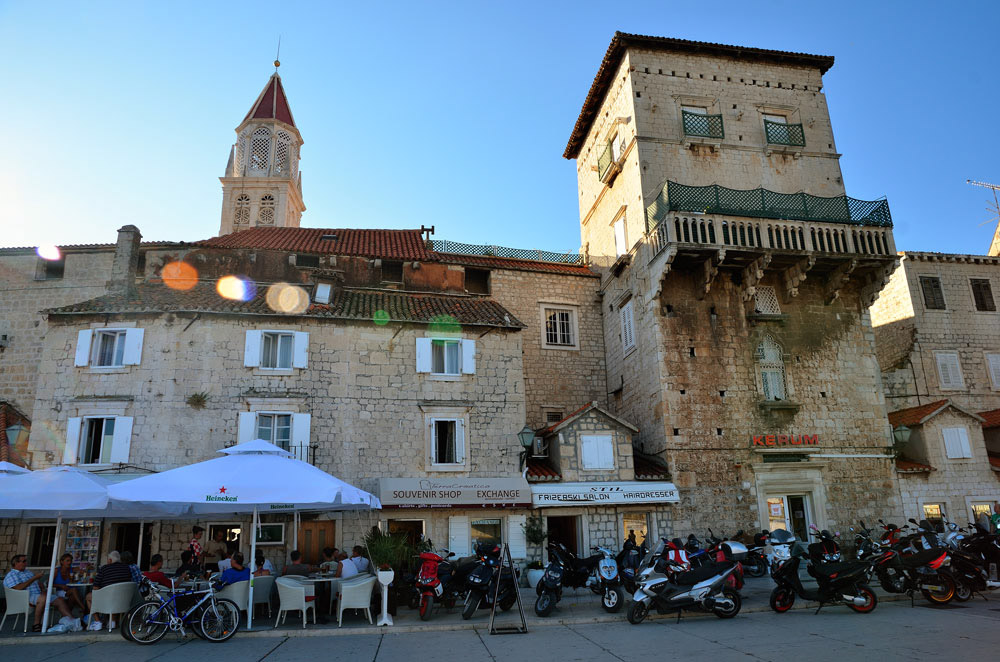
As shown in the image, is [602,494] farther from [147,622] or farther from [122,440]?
[122,440]

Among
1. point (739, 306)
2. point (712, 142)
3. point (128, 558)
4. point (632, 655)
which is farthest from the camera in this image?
point (712, 142)

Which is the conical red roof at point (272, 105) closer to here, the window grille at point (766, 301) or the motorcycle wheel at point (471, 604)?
the window grille at point (766, 301)

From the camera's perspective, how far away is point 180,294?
19.4m

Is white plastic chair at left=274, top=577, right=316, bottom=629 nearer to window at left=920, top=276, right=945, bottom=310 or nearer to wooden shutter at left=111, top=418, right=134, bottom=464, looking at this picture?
wooden shutter at left=111, top=418, right=134, bottom=464

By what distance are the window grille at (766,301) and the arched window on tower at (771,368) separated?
92cm

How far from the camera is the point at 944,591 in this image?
11.6m

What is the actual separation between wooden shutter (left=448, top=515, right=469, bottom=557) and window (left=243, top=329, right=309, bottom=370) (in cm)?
581

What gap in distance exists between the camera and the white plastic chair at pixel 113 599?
10.2m

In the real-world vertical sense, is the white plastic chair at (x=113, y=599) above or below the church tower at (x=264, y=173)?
below

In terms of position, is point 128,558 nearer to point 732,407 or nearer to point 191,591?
point 191,591

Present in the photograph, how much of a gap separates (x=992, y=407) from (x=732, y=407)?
1263 centimetres

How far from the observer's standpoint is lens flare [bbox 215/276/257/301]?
19.7 metres

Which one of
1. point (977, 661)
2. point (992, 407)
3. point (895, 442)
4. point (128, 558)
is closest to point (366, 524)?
point (128, 558)

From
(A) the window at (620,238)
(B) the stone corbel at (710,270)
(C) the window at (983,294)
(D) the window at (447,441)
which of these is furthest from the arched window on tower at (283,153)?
(C) the window at (983,294)
